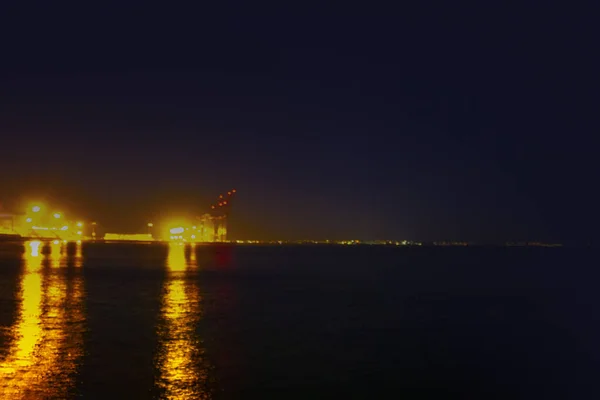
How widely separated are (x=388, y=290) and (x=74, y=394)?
28.0 m

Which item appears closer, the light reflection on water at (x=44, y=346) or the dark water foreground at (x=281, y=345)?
the light reflection on water at (x=44, y=346)

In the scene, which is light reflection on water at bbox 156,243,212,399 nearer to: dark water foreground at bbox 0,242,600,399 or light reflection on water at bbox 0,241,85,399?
dark water foreground at bbox 0,242,600,399

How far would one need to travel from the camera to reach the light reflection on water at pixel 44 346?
1185 cm

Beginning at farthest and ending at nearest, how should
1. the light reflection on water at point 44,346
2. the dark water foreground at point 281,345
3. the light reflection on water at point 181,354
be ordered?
1. the dark water foreground at point 281,345
2. the light reflection on water at point 181,354
3. the light reflection on water at point 44,346

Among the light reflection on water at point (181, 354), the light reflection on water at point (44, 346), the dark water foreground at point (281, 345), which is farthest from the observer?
the dark water foreground at point (281, 345)

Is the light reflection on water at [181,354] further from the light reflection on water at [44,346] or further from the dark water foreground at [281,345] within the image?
the light reflection on water at [44,346]

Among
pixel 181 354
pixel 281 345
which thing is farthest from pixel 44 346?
pixel 281 345

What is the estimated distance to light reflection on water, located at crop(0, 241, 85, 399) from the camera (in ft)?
38.9

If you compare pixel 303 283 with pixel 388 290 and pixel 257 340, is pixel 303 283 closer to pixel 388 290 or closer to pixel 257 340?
pixel 388 290

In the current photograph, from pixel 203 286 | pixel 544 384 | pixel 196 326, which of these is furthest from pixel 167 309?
pixel 544 384

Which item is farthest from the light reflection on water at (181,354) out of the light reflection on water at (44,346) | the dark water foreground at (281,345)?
the light reflection on water at (44,346)

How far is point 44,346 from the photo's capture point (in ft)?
51.8

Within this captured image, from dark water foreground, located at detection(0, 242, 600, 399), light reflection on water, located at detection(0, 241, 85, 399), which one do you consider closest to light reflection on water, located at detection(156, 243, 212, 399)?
dark water foreground, located at detection(0, 242, 600, 399)

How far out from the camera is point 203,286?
118ft
